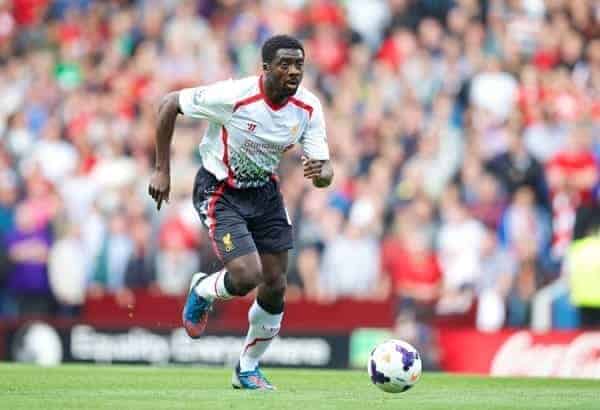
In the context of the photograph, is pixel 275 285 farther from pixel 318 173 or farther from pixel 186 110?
pixel 186 110

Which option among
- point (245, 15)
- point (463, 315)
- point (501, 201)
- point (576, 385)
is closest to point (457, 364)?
point (463, 315)

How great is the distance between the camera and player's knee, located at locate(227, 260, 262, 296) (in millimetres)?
11148

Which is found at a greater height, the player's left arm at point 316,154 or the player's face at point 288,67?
the player's face at point 288,67

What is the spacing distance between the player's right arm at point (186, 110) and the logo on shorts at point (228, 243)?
499mm

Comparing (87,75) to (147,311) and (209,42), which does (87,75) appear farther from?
(147,311)

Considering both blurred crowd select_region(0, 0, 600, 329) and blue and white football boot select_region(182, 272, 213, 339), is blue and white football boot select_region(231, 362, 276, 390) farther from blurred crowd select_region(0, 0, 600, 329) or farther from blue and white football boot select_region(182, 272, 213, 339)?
blurred crowd select_region(0, 0, 600, 329)

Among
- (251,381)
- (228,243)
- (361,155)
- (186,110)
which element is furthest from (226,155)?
(361,155)

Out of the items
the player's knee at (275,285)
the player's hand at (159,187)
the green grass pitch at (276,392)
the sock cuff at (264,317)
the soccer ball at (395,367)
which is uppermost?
the player's hand at (159,187)

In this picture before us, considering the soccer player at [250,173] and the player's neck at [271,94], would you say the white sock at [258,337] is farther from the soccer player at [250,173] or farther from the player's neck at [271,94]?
the player's neck at [271,94]

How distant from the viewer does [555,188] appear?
61.3 feet

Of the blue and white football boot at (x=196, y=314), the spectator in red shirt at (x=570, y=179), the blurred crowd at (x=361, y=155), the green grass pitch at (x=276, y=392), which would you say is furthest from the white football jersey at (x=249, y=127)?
the spectator in red shirt at (x=570, y=179)

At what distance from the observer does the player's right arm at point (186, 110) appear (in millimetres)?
11367

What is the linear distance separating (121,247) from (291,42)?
27.9 ft

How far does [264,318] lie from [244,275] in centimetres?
68
